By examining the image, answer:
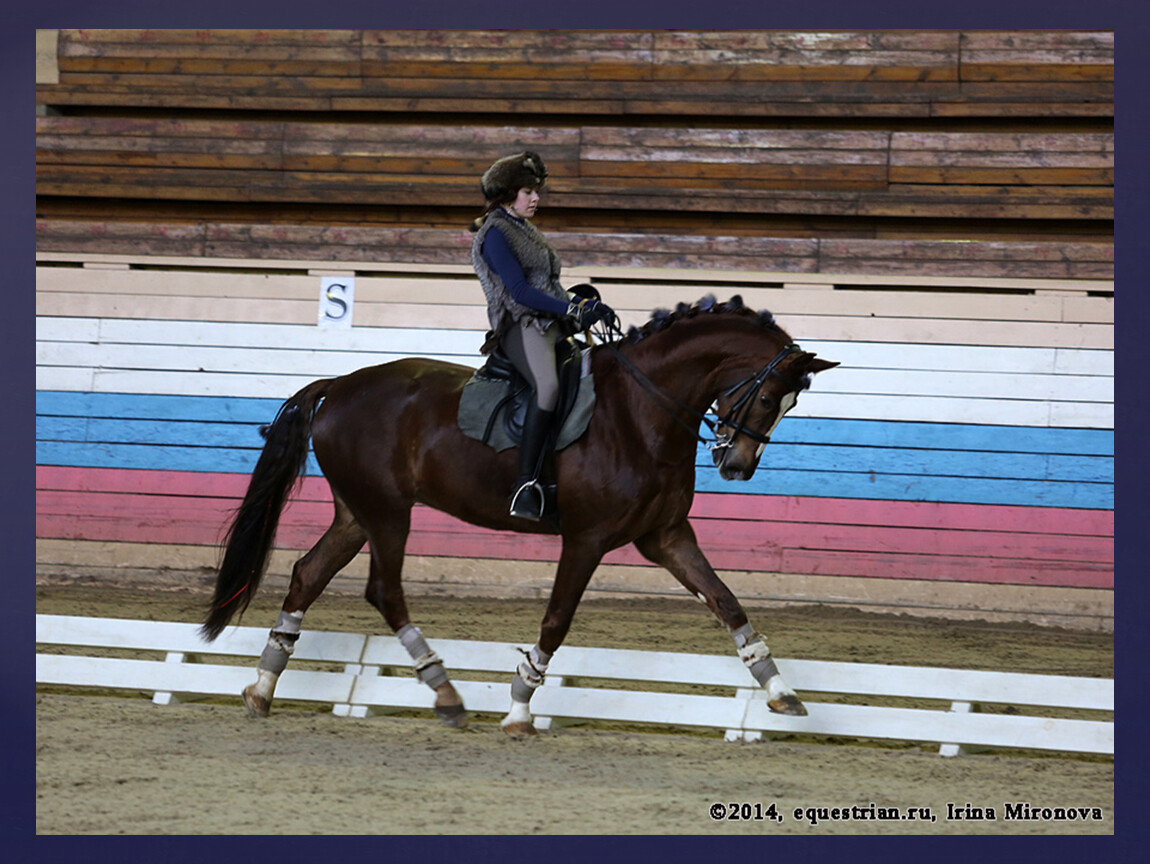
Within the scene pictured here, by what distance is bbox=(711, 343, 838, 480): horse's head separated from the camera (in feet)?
12.5

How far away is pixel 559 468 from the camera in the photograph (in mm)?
4137

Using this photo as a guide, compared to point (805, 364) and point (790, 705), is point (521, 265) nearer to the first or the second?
point (805, 364)

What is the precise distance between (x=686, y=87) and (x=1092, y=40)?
2464 millimetres

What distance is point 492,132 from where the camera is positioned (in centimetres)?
754

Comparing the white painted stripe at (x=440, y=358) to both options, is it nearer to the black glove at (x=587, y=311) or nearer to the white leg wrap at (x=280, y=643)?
the white leg wrap at (x=280, y=643)

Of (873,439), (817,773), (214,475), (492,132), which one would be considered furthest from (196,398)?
(817,773)

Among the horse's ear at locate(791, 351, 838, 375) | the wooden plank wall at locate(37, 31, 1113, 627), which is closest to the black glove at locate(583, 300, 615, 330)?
the horse's ear at locate(791, 351, 838, 375)

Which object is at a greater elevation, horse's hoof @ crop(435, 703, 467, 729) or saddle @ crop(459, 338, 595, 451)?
saddle @ crop(459, 338, 595, 451)

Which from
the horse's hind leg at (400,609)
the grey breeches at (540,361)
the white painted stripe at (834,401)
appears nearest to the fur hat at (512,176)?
the grey breeches at (540,361)

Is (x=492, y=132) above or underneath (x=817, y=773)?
above

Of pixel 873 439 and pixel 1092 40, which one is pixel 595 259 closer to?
pixel 873 439

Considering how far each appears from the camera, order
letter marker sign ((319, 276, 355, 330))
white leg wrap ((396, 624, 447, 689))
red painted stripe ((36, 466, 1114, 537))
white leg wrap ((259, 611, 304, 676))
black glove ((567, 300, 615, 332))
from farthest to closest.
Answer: letter marker sign ((319, 276, 355, 330)) < red painted stripe ((36, 466, 1114, 537)) < white leg wrap ((259, 611, 304, 676)) < white leg wrap ((396, 624, 447, 689)) < black glove ((567, 300, 615, 332))

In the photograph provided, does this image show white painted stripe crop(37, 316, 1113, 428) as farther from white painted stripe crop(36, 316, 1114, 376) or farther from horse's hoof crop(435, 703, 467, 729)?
horse's hoof crop(435, 703, 467, 729)

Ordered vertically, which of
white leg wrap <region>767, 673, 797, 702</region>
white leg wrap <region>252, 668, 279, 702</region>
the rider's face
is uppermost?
the rider's face
